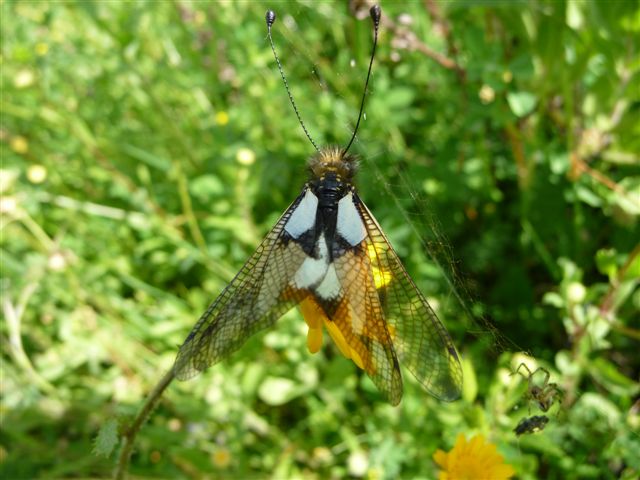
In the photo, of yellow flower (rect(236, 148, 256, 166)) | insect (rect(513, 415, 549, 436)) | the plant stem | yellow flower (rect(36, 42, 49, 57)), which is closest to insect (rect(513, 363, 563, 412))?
insect (rect(513, 415, 549, 436))

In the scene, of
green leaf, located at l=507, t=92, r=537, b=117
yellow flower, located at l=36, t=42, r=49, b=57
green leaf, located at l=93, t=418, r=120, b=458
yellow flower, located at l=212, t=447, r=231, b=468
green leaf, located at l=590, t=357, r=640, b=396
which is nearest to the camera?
green leaf, located at l=93, t=418, r=120, b=458

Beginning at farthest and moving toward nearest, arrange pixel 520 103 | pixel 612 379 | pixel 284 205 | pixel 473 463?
pixel 284 205 < pixel 520 103 < pixel 612 379 < pixel 473 463

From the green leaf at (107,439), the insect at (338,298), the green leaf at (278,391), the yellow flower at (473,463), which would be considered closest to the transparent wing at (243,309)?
the insect at (338,298)

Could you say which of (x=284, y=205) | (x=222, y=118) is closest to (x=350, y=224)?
(x=284, y=205)

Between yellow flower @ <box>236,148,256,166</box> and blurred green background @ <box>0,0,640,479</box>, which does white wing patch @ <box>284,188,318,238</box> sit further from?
yellow flower @ <box>236,148,256,166</box>

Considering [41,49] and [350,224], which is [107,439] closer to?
[350,224]

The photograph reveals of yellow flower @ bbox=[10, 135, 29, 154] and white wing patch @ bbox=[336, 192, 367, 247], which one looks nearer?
white wing patch @ bbox=[336, 192, 367, 247]

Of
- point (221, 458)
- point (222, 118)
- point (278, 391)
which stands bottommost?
point (221, 458)

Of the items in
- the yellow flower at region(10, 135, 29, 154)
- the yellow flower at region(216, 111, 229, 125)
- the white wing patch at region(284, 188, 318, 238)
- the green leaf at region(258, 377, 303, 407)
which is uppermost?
the yellow flower at region(10, 135, 29, 154)
